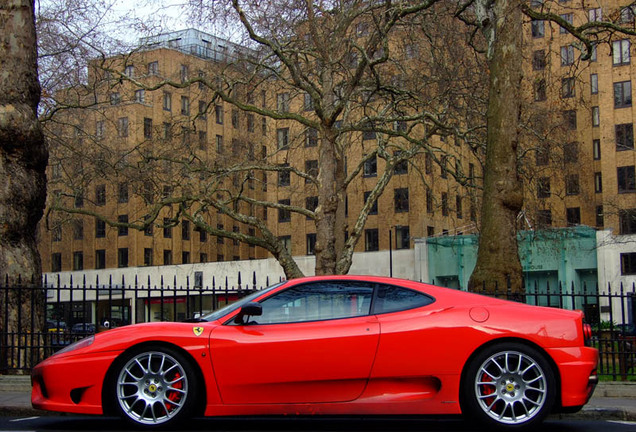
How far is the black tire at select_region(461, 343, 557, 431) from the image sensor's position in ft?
23.2

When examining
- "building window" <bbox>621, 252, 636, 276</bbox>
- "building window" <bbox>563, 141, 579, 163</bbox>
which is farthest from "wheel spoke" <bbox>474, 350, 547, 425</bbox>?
"building window" <bbox>621, 252, 636, 276</bbox>

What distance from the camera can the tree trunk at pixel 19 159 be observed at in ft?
43.1

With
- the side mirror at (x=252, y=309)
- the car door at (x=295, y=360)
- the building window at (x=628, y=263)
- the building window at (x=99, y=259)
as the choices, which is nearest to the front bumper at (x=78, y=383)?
the car door at (x=295, y=360)

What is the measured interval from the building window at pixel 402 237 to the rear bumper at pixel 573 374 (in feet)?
163

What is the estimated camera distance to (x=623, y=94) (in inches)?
2266

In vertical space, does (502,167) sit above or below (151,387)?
above

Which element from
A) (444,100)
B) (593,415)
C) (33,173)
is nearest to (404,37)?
(444,100)

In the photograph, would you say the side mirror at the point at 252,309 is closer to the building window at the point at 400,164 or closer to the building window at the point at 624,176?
the building window at the point at 400,164

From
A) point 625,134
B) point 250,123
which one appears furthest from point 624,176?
point 250,123

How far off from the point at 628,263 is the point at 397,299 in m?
45.8

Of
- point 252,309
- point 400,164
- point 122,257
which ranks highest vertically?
point 400,164

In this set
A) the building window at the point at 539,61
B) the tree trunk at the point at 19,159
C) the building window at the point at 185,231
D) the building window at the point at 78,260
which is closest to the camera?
the tree trunk at the point at 19,159

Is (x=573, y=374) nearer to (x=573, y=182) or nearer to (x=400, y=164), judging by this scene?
(x=573, y=182)

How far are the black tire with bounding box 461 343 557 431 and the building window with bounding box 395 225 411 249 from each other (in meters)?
49.8
